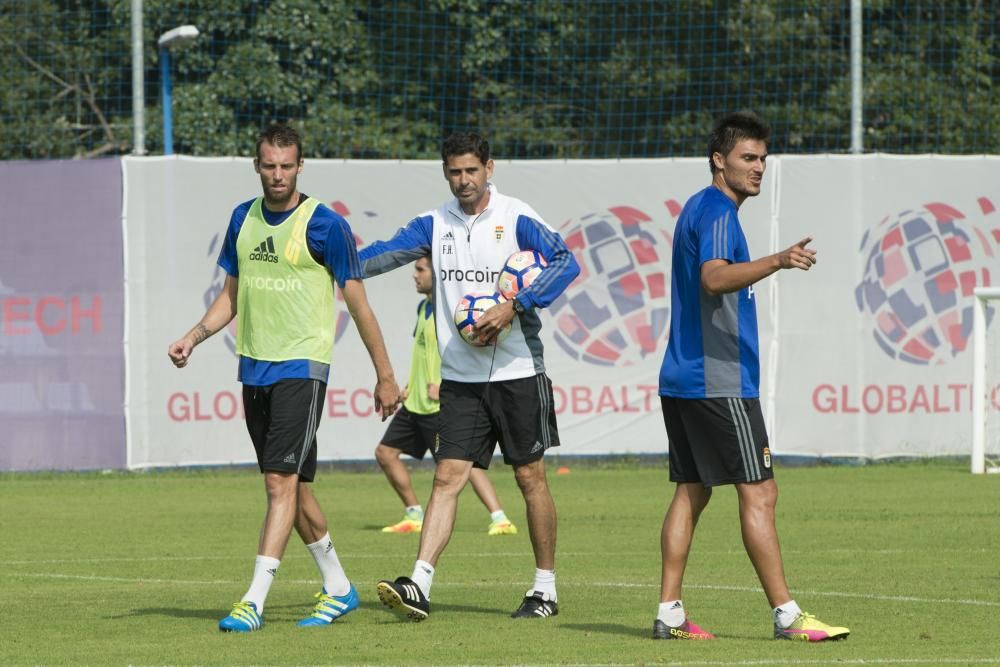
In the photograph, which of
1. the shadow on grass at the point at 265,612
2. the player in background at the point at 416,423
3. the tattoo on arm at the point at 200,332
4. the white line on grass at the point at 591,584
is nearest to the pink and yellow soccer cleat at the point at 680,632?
the white line on grass at the point at 591,584

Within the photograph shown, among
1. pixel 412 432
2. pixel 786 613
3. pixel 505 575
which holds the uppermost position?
pixel 412 432

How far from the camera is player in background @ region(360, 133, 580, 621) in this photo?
8609mm

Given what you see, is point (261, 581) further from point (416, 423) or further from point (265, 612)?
point (416, 423)

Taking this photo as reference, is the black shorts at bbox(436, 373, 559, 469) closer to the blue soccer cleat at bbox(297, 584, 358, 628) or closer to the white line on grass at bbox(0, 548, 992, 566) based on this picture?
the blue soccer cleat at bbox(297, 584, 358, 628)

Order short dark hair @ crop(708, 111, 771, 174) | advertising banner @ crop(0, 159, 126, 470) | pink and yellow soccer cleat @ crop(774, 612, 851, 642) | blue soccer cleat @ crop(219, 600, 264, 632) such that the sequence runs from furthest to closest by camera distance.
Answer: advertising banner @ crop(0, 159, 126, 470) < blue soccer cleat @ crop(219, 600, 264, 632) < short dark hair @ crop(708, 111, 771, 174) < pink and yellow soccer cleat @ crop(774, 612, 851, 642)

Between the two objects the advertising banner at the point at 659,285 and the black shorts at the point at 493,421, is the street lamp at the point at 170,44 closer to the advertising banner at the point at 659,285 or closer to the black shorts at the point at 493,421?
the advertising banner at the point at 659,285

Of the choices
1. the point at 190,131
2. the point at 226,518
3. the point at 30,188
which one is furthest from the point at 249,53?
the point at 226,518

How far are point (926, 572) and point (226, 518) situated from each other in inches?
250

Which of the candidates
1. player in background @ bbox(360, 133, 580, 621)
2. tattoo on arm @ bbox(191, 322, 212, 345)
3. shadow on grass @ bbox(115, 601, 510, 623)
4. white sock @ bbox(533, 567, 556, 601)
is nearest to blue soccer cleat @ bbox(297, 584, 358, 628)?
shadow on grass @ bbox(115, 601, 510, 623)

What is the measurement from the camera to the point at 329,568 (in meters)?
8.55

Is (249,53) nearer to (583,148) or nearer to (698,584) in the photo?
(583,148)

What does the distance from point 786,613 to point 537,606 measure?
1.49 meters

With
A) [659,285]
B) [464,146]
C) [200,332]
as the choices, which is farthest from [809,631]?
[659,285]

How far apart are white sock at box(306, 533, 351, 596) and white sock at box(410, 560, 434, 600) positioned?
466mm
